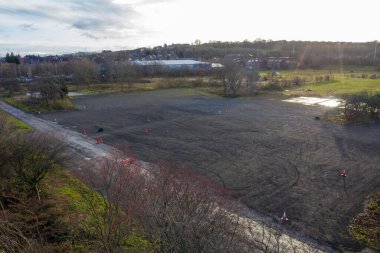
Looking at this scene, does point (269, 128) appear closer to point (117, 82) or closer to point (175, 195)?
point (175, 195)

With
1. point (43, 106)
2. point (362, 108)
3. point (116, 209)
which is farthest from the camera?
point (43, 106)

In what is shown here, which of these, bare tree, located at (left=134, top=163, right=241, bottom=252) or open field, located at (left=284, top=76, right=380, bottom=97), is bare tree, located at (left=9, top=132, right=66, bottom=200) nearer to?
bare tree, located at (left=134, top=163, right=241, bottom=252)

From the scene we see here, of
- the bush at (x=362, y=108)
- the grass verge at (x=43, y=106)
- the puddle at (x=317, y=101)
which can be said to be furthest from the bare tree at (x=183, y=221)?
the puddle at (x=317, y=101)

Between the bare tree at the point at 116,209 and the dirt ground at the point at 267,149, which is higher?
the bare tree at the point at 116,209

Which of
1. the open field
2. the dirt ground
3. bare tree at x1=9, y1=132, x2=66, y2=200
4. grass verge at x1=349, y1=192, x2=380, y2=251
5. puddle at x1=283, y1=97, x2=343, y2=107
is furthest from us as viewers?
the open field

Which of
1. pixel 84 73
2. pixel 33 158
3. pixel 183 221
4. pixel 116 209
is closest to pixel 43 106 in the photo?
pixel 84 73

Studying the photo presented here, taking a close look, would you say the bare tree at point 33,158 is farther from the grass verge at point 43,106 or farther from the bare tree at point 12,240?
the grass verge at point 43,106

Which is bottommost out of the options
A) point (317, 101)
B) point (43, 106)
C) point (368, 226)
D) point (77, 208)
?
point (368, 226)

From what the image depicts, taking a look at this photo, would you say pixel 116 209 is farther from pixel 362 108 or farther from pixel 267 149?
pixel 362 108

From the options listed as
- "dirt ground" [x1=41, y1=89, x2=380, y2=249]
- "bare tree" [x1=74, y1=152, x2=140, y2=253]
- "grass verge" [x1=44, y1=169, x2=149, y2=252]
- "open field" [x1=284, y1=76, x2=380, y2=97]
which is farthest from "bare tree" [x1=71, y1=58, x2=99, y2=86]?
"bare tree" [x1=74, y1=152, x2=140, y2=253]
